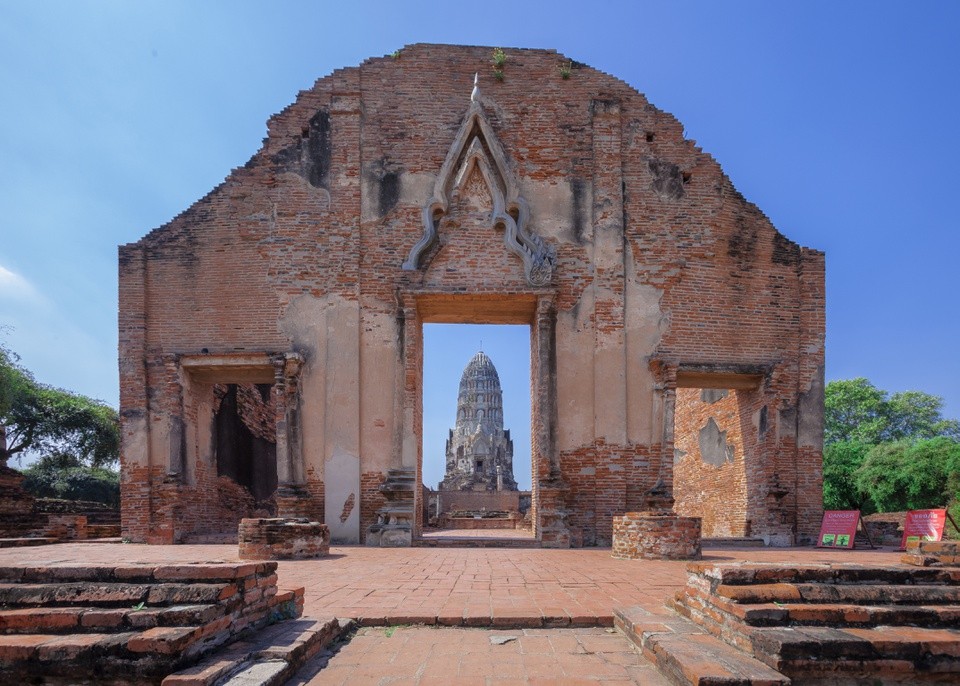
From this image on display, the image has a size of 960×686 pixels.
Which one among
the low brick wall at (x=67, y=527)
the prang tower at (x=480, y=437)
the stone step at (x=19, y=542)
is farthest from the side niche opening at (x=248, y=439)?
the prang tower at (x=480, y=437)

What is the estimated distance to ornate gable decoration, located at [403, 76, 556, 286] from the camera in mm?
12297

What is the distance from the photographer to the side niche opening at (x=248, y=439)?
14.8 meters

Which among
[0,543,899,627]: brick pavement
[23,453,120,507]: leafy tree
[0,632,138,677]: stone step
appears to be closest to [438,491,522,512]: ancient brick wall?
[23,453,120,507]: leafy tree

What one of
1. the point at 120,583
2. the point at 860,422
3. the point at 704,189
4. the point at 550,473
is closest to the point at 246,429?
the point at 550,473

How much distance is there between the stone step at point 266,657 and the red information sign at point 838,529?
970 cm

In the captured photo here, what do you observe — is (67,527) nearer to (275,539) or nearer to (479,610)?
(275,539)

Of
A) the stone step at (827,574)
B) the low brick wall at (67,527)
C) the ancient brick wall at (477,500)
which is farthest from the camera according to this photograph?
the ancient brick wall at (477,500)

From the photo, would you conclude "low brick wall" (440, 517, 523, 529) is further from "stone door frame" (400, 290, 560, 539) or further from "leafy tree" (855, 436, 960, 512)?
"leafy tree" (855, 436, 960, 512)

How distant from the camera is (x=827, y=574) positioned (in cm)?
417

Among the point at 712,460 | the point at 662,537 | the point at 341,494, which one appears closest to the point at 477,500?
the point at 712,460

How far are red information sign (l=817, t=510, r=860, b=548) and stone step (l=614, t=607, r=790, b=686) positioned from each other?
8.30 metres

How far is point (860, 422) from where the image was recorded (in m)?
35.0

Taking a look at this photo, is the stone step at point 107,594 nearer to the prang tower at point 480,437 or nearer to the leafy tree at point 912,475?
the leafy tree at point 912,475

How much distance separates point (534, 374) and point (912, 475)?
12.6 metres
